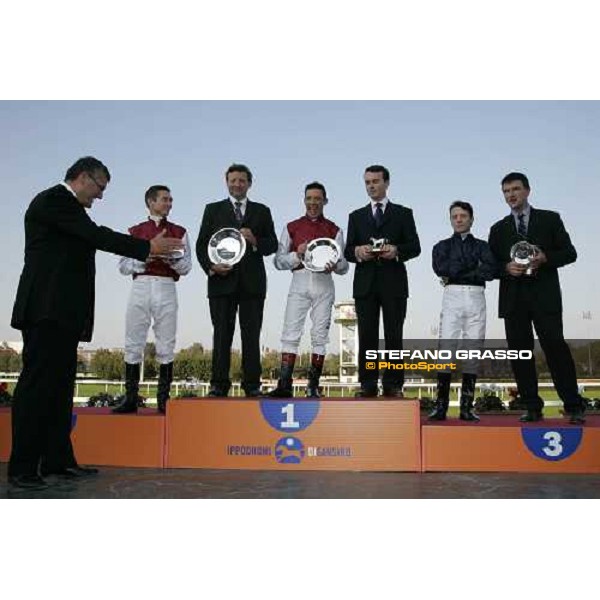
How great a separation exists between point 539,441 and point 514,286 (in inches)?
52.3

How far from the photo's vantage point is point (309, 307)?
19.2 ft

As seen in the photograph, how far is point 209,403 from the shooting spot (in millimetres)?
5457

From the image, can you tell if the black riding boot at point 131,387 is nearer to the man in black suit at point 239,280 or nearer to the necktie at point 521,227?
the man in black suit at point 239,280

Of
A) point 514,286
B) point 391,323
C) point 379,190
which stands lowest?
point 391,323

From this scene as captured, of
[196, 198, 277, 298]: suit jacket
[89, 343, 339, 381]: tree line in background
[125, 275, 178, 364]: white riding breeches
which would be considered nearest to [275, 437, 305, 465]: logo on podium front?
[89, 343, 339, 381]: tree line in background

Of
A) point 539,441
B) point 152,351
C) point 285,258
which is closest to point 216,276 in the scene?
point 285,258

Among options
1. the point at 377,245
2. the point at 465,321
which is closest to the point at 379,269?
the point at 377,245

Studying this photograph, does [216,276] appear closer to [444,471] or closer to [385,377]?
[385,377]

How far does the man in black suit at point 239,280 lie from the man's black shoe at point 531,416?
2.31 metres

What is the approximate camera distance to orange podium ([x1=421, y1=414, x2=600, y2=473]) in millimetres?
5203

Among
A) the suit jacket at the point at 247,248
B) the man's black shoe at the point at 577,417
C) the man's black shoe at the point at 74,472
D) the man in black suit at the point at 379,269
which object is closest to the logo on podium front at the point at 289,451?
the man in black suit at the point at 379,269

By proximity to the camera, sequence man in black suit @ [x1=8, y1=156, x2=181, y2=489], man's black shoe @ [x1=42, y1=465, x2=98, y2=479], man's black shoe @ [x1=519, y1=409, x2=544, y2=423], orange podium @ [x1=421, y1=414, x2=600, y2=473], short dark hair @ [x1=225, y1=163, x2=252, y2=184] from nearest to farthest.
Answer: man in black suit @ [x1=8, y1=156, x2=181, y2=489] < man's black shoe @ [x1=42, y1=465, x2=98, y2=479] < orange podium @ [x1=421, y1=414, x2=600, y2=473] < man's black shoe @ [x1=519, y1=409, x2=544, y2=423] < short dark hair @ [x1=225, y1=163, x2=252, y2=184]

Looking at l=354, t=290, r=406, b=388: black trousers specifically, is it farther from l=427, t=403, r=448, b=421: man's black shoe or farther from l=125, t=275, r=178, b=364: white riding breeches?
l=125, t=275, r=178, b=364: white riding breeches

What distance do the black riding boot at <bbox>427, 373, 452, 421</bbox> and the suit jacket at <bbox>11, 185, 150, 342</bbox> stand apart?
9.00 ft
